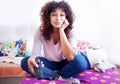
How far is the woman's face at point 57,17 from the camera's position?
1.40 m

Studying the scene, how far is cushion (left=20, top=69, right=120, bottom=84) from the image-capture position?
50.5 inches

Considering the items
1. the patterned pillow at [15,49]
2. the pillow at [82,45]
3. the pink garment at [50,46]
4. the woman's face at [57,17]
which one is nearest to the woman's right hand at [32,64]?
the pink garment at [50,46]

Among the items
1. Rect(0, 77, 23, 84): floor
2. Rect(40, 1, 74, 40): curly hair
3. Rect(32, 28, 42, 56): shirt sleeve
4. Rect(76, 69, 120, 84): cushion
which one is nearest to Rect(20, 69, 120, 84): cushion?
Rect(76, 69, 120, 84): cushion

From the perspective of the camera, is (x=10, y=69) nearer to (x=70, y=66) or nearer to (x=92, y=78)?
(x=70, y=66)

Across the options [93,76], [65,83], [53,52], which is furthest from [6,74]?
[93,76]

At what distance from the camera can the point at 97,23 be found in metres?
1.97

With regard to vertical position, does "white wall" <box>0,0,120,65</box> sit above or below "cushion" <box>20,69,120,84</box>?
above

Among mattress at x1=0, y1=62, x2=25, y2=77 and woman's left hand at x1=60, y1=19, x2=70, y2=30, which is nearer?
woman's left hand at x1=60, y1=19, x2=70, y2=30

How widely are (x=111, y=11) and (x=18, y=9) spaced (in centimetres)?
86

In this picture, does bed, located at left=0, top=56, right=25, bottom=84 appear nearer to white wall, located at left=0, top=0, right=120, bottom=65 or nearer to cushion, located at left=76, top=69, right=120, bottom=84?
white wall, located at left=0, top=0, right=120, bottom=65

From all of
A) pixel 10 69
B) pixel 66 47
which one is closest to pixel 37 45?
pixel 66 47

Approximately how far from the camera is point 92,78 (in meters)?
1.37

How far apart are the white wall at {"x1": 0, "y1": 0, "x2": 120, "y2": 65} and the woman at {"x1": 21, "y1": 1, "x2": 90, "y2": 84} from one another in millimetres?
464

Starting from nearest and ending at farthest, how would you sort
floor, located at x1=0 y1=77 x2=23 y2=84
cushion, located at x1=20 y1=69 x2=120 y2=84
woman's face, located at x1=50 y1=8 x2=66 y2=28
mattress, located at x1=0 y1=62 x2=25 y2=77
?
1. cushion, located at x1=20 y1=69 x2=120 y2=84
2. woman's face, located at x1=50 y1=8 x2=66 y2=28
3. mattress, located at x1=0 y1=62 x2=25 y2=77
4. floor, located at x1=0 y1=77 x2=23 y2=84
